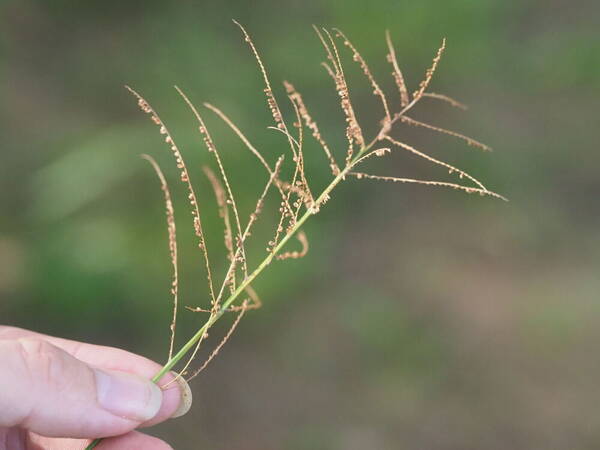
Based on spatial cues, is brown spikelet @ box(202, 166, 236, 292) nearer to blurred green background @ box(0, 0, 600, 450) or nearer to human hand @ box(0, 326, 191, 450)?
human hand @ box(0, 326, 191, 450)

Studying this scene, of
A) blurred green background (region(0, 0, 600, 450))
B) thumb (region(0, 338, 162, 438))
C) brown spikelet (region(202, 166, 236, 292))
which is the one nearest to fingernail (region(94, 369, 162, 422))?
thumb (region(0, 338, 162, 438))

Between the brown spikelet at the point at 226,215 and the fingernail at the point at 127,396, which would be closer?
the brown spikelet at the point at 226,215

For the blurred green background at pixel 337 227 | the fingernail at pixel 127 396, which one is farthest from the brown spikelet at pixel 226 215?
the blurred green background at pixel 337 227

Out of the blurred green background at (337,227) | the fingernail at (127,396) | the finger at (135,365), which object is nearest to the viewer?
the fingernail at (127,396)

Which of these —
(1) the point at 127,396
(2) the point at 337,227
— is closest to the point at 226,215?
(1) the point at 127,396

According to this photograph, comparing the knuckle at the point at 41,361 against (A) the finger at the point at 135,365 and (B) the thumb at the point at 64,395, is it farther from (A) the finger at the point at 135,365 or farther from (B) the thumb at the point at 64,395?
(A) the finger at the point at 135,365

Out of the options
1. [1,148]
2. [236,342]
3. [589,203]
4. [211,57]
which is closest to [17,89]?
[1,148]

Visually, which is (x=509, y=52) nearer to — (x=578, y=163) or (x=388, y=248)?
(x=578, y=163)

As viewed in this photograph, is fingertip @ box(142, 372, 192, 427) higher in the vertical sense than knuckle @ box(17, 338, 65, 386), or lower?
higher
